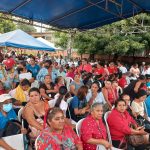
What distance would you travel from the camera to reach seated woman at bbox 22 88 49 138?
161 inches

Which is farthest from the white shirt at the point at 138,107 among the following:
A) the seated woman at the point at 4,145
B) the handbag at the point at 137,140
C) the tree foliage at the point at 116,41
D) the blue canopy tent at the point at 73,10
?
the tree foliage at the point at 116,41

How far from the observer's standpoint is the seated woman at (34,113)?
161 inches

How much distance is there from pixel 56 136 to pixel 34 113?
4.66 ft

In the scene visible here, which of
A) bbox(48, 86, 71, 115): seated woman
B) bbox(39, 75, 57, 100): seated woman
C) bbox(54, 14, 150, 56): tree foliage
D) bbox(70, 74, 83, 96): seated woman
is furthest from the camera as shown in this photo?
bbox(54, 14, 150, 56): tree foliage

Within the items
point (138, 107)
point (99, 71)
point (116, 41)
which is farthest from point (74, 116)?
point (116, 41)

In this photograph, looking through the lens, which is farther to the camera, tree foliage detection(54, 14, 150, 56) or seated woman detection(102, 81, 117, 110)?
tree foliage detection(54, 14, 150, 56)

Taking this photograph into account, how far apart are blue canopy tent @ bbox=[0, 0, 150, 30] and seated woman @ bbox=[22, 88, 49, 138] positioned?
4551 mm

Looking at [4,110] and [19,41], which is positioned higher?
[19,41]

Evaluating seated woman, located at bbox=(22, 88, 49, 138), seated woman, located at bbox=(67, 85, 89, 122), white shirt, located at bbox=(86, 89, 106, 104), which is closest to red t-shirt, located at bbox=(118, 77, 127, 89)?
white shirt, located at bbox=(86, 89, 106, 104)

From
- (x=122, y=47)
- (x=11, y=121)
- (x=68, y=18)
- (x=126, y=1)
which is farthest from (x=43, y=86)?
(x=122, y=47)

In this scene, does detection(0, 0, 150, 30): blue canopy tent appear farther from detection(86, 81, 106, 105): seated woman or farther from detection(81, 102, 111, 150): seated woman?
detection(81, 102, 111, 150): seated woman

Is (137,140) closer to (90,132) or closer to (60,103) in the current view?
(90,132)

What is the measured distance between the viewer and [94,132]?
359cm

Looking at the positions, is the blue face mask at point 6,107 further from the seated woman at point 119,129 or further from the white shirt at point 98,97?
the white shirt at point 98,97
